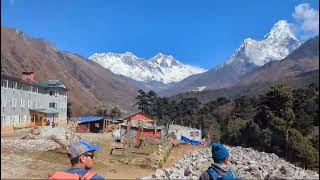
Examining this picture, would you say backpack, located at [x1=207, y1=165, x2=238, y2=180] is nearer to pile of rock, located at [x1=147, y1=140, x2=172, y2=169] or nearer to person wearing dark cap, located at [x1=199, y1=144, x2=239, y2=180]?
person wearing dark cap, located at [x1=199, y1=144, x2=239, y2=180]

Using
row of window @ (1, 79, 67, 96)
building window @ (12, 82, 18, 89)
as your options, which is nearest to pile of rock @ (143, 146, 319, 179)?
row of window @ (1, 79, 67, 96)

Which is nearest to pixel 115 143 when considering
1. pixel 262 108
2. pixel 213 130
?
pixel 262 108

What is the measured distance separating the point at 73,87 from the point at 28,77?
133 m

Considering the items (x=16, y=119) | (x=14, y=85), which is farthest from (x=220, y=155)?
(x=16, y=119)

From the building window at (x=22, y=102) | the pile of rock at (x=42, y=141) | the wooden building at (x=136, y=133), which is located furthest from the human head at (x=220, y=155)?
the building window at (x=22, y=102)

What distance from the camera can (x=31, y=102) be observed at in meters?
62.5

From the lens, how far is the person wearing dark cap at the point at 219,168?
18.1 feet

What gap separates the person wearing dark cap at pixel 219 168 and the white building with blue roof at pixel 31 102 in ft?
154

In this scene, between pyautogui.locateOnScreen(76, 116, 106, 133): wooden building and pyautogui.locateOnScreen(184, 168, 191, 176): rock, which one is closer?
pyautogui.locateOnScreen(184, 168, 191, 176): rock

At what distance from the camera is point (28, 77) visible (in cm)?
6694

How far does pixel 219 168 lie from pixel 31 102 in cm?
5943

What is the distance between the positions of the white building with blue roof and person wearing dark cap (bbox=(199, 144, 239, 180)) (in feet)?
154

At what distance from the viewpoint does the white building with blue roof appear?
54.5 metres

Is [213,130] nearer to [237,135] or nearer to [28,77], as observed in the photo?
[237,135]
